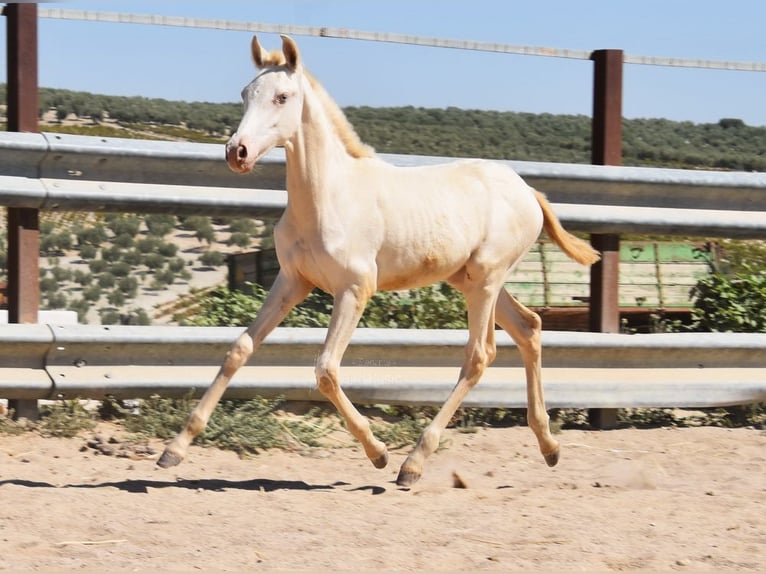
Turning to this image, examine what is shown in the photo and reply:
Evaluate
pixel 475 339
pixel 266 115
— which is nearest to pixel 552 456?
pixel 475 339

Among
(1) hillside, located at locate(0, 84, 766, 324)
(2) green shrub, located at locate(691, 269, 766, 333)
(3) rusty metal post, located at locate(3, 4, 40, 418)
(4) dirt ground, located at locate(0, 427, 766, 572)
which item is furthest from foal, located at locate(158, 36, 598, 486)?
(1) hillside, located at locate(0, 84, 766, 324)

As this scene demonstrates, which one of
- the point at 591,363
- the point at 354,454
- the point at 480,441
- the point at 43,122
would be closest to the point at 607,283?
the point at 591,363

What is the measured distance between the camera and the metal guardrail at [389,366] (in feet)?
17.9

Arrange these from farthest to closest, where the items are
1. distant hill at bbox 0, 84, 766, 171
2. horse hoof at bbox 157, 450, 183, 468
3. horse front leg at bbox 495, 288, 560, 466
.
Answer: distant hill at bbox 0, 84, 766, 171 → horse front leg at bbox 495, 288, 560, 466 → horse hoof at bbox 157, 450, 183, 468

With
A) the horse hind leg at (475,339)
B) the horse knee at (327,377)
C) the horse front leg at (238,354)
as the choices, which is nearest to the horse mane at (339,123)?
the horse front leg at (238,354)

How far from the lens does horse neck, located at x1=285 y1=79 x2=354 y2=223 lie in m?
4.98

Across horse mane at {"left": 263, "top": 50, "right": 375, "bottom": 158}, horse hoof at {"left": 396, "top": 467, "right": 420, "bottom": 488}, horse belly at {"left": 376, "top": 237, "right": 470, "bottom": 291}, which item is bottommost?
horse hoof at {"left": 396, "top": 467, "right": 420, "bottom": 488}

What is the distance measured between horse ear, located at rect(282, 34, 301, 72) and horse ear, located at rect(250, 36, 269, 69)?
9cm

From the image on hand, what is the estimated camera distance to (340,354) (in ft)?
16.2

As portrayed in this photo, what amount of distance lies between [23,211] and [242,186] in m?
1.11

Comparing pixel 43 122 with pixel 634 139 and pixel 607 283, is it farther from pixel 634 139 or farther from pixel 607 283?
pixel 607 283

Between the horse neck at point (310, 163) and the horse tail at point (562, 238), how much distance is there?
130 cm

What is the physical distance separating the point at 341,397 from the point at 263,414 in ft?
3.15

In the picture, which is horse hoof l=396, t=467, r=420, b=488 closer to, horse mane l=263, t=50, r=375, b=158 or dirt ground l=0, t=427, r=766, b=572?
dirt ground l=0, t=427, r=766, b=572
